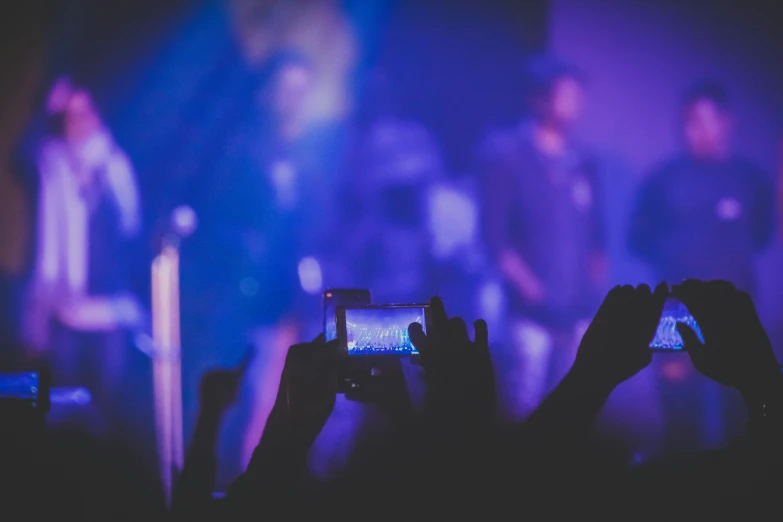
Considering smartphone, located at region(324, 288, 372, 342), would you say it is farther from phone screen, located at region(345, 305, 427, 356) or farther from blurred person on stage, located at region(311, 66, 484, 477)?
blurred person on stage, located at region(311, 66, 484, 477)

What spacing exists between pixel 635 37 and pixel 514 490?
2.75m

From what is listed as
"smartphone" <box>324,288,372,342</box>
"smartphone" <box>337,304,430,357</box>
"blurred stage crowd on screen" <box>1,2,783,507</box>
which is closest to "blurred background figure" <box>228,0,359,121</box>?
"blurred stage crowd on screen" <box>1,2,783,507</box>

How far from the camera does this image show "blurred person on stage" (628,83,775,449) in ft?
9.13

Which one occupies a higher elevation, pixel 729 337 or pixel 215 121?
pixel 215 121

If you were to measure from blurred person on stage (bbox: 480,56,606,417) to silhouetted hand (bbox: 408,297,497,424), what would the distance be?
6.68ft

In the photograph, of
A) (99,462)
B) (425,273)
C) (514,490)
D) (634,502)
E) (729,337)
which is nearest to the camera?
(514,490)

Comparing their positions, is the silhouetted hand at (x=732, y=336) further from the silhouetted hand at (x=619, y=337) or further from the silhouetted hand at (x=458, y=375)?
the silhouetted hand at (x=458, y=375)

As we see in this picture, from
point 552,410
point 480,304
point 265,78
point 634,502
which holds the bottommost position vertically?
point 634,502

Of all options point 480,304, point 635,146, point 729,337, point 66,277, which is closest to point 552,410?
point 729,337

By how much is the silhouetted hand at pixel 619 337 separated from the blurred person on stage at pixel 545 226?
1910 mm

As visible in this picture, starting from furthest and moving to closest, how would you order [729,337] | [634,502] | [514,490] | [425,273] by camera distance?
[425,273] < [634,502] < [729,337] < [514,490]

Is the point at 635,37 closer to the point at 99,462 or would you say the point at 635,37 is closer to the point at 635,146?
the point at 635,146

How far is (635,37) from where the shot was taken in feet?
9.44

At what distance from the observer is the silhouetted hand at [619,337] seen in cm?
83
